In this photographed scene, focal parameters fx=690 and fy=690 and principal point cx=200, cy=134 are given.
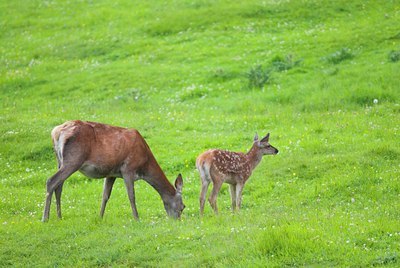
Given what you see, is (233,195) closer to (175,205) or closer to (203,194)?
(203,194)

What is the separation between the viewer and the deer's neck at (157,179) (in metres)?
15.7

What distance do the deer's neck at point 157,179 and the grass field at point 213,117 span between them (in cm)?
61

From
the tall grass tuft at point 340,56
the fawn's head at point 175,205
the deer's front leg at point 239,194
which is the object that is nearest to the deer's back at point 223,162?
the deer's front leg at point 239,194

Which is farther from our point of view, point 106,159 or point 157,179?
point 157,179

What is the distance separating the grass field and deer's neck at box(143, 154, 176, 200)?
2.01 ft

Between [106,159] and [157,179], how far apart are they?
145cm

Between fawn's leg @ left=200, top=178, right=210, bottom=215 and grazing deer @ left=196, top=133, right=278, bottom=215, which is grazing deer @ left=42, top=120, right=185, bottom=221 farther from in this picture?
grazing deer @ left=196, top=133, right=278, bottom=215

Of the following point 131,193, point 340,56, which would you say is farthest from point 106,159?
point 340,56

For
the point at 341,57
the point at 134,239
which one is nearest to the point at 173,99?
the point at 341,57

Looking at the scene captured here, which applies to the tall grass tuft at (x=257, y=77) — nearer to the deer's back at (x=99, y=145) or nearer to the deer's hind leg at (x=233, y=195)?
the deer's hind leg at (x=233, y=195)

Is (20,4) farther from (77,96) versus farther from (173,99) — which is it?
(173,99)

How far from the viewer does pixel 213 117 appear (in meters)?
23.5

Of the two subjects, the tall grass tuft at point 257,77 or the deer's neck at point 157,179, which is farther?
the tall grass tuft at point 257,77

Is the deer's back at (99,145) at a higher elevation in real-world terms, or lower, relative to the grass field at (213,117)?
higher
